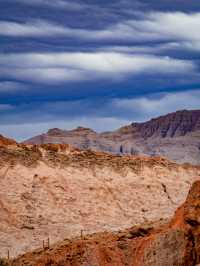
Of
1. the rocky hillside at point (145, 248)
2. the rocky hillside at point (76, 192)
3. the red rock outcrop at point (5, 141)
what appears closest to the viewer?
the rocky hillside at point (145, 248)

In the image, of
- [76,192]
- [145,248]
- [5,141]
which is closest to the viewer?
[145,248]

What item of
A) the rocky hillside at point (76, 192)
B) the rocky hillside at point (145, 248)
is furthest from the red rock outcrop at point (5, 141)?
the rocky hillside at point (145, 248)

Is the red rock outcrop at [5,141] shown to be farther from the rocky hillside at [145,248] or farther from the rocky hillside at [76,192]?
the rocky hillside at [145,248]

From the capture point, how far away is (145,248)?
3000 centimetres

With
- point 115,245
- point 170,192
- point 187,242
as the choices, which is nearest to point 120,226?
point 170,192

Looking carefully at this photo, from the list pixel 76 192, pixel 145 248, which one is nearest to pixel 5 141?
pixel 76 192

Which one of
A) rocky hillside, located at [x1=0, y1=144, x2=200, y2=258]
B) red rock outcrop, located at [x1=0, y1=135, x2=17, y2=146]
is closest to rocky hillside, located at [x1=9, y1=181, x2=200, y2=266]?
rocky hillside, located at [x1=0, y1=144, x2=200, y2=258]

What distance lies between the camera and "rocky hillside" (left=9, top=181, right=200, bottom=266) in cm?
2753

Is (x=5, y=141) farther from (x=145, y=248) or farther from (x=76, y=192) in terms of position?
(x=145, y=248)

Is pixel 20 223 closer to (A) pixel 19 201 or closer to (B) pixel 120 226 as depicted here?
(A) pixel 19 201

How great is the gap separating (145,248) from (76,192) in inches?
2317

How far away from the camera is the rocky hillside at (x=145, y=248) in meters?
27.5

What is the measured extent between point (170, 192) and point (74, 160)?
12938mm

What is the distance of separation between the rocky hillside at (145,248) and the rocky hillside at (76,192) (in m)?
35.2
